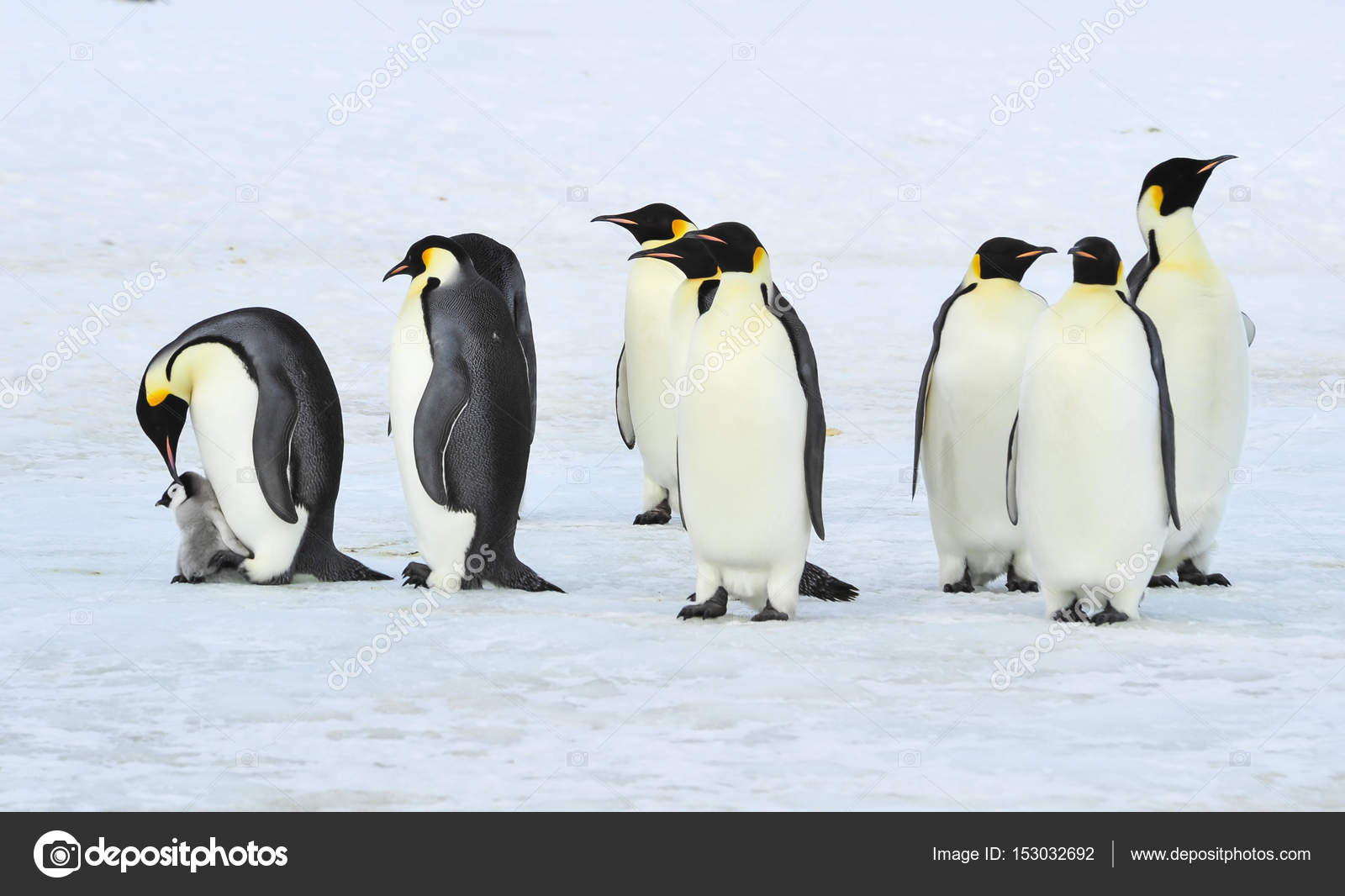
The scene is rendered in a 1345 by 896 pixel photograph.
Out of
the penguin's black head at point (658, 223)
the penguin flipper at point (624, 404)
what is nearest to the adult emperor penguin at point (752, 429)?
the penguin's black head at point (658, 223)

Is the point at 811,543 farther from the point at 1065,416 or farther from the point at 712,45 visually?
the point at 712,45

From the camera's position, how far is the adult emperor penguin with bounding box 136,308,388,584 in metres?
3.98

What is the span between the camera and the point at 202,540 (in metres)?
4.06

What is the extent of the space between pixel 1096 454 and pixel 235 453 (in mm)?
2206

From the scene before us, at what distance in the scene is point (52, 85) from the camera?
589 inches

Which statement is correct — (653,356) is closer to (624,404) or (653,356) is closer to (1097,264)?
(624,404)

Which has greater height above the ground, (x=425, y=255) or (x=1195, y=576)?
(x=425, y=255)

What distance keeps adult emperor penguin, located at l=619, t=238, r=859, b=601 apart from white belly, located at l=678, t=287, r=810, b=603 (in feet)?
0.17

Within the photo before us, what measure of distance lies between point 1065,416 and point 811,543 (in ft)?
5.00

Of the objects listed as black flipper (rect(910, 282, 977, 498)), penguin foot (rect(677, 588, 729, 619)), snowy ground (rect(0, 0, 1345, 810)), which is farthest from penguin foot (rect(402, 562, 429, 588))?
black flipper (rect(910, 282, 977, 498))

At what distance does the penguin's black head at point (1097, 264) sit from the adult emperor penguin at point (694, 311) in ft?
2.25

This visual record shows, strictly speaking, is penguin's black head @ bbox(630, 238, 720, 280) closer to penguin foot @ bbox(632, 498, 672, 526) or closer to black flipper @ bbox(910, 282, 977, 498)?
black flipper @ bbox(910, 282, 977, 498)

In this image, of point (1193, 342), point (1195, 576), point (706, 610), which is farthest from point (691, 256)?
point (1195, 576)

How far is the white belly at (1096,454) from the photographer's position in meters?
3.48
